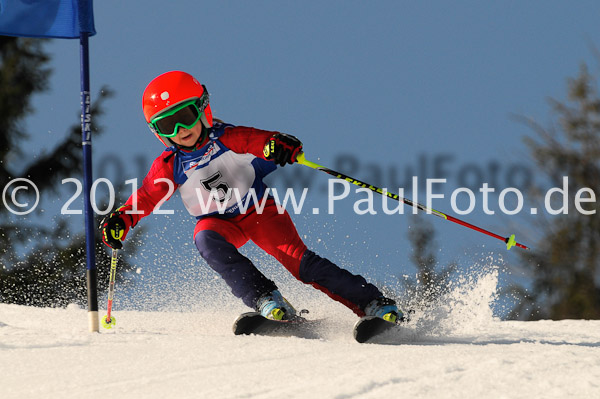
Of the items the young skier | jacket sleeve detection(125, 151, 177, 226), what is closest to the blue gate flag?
the young skier

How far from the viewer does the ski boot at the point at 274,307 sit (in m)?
4.14

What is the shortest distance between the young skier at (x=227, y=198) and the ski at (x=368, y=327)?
220 mm

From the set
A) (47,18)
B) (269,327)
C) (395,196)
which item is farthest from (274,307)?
(47,18)

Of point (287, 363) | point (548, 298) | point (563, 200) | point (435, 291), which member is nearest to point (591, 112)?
point (563, 200)

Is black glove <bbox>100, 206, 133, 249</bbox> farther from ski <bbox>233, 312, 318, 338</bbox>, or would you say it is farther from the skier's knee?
ski <bbox>233, 312, 318, 338</bbox>

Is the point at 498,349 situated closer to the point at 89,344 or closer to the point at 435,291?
the point at 435,291

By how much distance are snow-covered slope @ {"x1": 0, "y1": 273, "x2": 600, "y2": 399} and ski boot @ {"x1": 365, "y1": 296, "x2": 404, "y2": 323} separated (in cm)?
12

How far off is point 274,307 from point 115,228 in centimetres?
120

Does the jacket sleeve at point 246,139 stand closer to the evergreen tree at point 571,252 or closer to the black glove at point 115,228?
the black glove at point 115,228

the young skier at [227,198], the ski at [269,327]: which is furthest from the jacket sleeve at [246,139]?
the ski at [269,327]

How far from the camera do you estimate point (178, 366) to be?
301cm

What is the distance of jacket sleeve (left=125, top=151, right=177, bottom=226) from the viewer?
4.57m

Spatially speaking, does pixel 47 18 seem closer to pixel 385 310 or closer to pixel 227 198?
pixel 227 198

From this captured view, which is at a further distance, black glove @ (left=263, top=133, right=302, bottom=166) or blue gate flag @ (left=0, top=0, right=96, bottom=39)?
blue gate flag @ (left=0, top=0, right=96, bottom=39)
